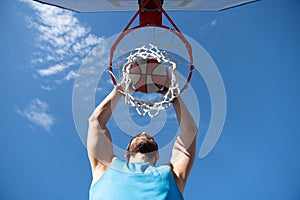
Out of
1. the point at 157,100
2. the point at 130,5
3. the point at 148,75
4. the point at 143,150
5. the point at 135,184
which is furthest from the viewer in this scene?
the point at 130,5

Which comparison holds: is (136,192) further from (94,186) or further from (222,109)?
(222,109)

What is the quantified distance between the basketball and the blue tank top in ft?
1.76

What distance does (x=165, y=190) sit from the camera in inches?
40.2

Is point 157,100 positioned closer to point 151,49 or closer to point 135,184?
point 151,49

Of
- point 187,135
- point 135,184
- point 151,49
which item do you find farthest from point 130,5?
point 135,184

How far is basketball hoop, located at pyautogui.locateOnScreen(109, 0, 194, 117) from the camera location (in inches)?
65.7

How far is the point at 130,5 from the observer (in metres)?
2.54

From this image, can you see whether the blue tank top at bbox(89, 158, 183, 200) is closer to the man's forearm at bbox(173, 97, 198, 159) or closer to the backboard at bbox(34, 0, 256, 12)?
the man's forearm at bbox(173, 97, 198, 159)

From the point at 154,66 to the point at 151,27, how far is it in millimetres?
547

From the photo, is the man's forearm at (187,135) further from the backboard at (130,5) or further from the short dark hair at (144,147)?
the backboard at (130,5)

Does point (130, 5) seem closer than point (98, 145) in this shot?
No

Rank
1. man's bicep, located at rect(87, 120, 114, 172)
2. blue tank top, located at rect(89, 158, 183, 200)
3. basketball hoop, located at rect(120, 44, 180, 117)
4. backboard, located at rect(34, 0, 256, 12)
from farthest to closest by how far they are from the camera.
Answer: backboard, located at rect(34, 0, 256, 12), basketball hoop, located at rect(120, 44, 180, 117), man's bicep, located at rect(87, 120, 114, 172), blue tank top, located at rect(89, 158, 183, 200)

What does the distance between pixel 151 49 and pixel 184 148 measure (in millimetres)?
845

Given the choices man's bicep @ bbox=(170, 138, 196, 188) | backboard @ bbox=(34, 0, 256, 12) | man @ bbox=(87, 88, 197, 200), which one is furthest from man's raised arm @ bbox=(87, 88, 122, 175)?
backboard @ bbox=(34, 0, 256, 12)
